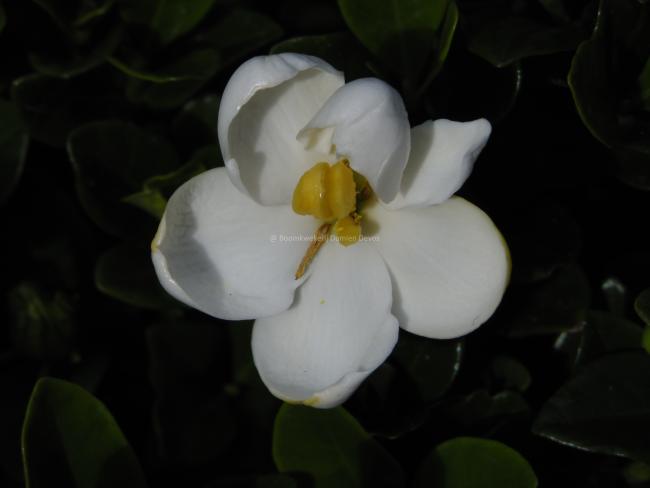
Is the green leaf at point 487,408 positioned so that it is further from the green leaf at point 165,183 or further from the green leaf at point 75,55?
the green leaf at point 75,55

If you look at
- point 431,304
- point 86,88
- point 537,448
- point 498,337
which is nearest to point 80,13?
point 86,88

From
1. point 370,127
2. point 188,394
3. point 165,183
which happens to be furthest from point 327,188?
point 188,394

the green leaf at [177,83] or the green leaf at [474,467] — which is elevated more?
the green leaf at [177,83]

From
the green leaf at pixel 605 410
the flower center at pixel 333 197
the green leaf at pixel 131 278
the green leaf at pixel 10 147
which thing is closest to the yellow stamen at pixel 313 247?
the flower center at pixel 333 197

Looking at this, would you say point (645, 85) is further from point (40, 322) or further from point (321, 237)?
point (40, 322)

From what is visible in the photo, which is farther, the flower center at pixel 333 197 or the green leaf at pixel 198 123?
the green leaf at pixel 198 123

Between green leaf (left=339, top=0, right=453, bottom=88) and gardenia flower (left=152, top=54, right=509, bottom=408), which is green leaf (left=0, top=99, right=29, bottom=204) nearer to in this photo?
gardenia flower (left=152, top=54, right=509, bottom=408)

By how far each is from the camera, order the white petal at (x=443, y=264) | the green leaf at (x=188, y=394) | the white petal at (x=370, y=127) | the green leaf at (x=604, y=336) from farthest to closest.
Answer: the green leaf at (x=188, y=394) → the green leaf at (x=604, y=336) → the white petal at (x=443, y=264) → the white petal at (x=370, y=127)
